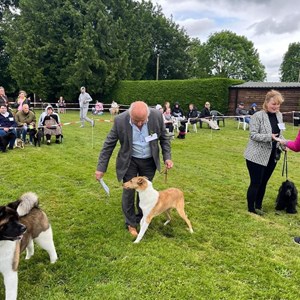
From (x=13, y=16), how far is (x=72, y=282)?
3296 centimetres

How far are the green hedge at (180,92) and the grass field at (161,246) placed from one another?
50.4 feet

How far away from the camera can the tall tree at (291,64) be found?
5688 cm

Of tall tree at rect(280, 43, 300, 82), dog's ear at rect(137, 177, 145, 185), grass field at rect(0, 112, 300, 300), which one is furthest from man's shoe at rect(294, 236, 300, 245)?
tall tree at rect(280, 43, 300, 82)

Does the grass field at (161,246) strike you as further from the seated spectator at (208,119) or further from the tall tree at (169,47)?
the tall tree at (169,47)

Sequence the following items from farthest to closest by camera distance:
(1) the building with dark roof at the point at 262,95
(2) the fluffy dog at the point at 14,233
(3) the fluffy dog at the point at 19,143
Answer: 1. (1) the building with dark roof at the point at 262,95
2. (3) the fluffy dog at the point at 19,143
3. (2) the fluffy dog at the point at 14,233

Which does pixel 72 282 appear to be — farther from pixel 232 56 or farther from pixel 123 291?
pixel 232 56

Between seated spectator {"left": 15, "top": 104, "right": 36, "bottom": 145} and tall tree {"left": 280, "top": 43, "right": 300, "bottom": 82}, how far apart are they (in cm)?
5681

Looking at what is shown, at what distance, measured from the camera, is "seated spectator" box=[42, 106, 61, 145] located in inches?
384

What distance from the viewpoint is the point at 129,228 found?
3977 mm

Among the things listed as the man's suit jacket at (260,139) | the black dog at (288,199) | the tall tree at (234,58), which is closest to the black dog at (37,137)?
the man's suit jacket at (260,139)

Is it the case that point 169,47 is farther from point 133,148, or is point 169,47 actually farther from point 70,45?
point 133,148

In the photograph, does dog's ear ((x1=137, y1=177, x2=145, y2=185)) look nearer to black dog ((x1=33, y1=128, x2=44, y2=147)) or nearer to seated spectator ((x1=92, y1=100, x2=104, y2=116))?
black dog ((x1=33, y1=128, x2=44, y2=147))

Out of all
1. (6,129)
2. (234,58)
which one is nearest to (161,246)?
(6,129)

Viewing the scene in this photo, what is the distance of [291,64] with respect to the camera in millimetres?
57938
